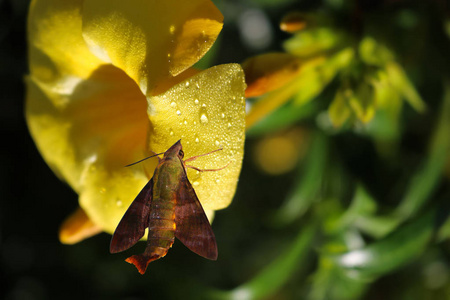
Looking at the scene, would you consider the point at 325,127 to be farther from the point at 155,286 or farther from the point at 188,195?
the point at 188,195

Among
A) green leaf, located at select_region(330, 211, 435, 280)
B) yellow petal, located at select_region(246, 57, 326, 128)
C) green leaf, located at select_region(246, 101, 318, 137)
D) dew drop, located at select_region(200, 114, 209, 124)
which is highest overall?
dew drop, located at select_region(200, 114, 209, 124)

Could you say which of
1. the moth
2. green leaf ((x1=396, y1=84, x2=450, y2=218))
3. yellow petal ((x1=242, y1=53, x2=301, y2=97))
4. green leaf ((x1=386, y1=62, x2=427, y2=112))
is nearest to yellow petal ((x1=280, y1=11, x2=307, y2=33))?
yellow petal ((x1=242, y1=53, x2=301, y2=97))

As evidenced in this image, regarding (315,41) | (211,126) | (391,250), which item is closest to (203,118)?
(211,126)

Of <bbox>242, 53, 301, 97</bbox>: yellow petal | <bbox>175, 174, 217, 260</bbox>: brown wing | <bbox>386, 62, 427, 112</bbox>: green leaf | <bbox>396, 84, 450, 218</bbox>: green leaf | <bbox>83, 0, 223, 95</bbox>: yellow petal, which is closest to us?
<bbox>175, 174, 217, 260</bbox>: brown wing

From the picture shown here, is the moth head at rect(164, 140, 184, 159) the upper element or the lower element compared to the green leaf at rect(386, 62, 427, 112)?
upper

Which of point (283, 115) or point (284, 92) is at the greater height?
point (284, 92)

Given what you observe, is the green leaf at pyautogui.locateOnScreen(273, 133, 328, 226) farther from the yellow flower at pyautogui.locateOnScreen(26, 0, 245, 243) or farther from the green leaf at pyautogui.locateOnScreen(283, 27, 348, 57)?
the yellow flower at pyautogui.locateOnScreen(26, 0, 245, 243)

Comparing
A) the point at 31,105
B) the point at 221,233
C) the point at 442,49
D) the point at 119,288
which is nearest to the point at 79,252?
the point at 119,288

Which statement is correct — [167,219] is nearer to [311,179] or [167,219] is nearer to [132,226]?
[132,226]

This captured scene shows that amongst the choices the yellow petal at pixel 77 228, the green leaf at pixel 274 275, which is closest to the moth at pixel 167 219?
the yellow petal at pixel 77 228
